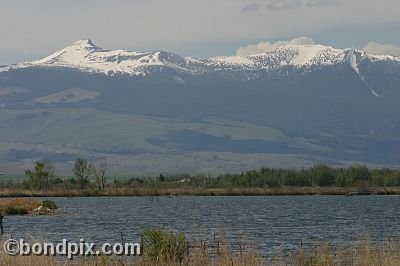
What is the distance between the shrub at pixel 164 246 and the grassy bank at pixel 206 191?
117581 millimetres

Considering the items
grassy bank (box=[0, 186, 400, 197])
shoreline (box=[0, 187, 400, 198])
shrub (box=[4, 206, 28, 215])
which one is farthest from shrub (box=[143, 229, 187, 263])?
grassy bank (box=[0, 186, 400, 197])

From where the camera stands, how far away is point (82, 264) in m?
25.9

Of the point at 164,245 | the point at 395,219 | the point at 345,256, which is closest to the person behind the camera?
the point at 164,245

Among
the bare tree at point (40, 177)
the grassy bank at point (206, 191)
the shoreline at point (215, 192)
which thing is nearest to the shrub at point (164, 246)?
the shoreline at point (215, 192)

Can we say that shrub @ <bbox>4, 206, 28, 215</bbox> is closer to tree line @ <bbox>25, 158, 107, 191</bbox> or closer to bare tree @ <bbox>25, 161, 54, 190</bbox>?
tree line @ <bbox>25, 158, 107, 191</bbox>

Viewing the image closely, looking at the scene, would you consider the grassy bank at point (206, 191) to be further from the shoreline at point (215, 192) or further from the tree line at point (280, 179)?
the tree line at point (280, 179)

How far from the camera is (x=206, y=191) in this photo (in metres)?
152

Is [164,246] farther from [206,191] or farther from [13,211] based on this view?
[206,191]

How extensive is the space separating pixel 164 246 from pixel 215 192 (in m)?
123

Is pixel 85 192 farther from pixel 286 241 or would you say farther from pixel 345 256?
pixel 345 256

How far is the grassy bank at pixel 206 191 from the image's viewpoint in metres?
148

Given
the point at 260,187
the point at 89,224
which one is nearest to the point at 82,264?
the point at 89,224

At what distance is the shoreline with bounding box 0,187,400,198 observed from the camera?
482 feet

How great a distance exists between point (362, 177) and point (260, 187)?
58.3 ft
